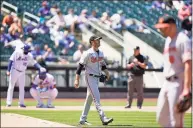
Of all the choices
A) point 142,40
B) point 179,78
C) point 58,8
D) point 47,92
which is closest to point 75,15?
point 58,8

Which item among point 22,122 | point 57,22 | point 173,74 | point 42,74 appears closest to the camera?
point 173,74

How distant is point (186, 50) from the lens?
9.51m

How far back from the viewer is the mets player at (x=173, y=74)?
9.46 meters

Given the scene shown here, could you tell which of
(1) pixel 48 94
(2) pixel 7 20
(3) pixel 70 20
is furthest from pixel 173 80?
(3) pixel 70 20

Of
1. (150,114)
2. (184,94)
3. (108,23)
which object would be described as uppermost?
(108,23)

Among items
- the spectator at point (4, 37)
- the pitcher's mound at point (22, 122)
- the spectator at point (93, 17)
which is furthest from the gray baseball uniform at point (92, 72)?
the spectator at point (93, 17)

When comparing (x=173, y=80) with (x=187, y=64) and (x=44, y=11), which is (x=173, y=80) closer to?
(x=187, y=64)

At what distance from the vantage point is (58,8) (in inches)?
1328

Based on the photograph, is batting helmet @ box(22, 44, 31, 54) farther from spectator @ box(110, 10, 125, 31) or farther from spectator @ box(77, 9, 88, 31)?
spectator @ box(110, 10, 125, 31)

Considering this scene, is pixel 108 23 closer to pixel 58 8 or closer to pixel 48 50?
pixel 58 8

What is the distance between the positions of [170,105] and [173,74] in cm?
49

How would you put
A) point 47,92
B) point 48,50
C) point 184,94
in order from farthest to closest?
point 48,50 → point 47,92 → point 184,94

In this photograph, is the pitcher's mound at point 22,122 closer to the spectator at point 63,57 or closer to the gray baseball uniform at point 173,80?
the gray baseball uniform at point 173,80

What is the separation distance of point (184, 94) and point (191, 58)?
2.00 feet
